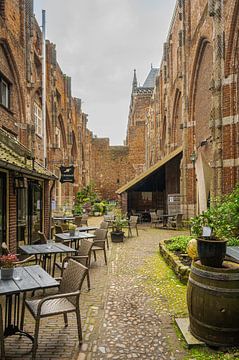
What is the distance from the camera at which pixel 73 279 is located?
12.8 ft

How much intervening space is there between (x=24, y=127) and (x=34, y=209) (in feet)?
15.5

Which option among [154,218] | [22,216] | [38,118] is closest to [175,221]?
[154,218]

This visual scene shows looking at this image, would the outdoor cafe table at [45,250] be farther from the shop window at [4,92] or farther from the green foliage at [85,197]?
the green foliage at [85,197]

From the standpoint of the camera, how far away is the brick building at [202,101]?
10.4 meters

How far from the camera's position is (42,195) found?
405 inches

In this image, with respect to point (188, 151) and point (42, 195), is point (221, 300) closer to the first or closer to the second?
point (42, 195)

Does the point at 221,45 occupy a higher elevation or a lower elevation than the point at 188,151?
higher

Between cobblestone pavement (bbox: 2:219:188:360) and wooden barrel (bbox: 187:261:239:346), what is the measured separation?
1.41 feet

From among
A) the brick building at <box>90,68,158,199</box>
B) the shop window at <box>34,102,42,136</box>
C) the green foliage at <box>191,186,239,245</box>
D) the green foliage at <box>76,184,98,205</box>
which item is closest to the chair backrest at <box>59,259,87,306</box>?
the green foliage at <box>191,186,239,245</box>

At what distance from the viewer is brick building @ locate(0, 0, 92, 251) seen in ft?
23.5

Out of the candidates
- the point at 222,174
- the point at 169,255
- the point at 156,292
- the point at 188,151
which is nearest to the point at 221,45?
the point at 222,174

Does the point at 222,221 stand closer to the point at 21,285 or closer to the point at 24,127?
the point at 21,285

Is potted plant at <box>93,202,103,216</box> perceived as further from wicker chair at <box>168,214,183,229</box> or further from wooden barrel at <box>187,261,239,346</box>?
wooden barrel at <box>187,261,239,346</box>

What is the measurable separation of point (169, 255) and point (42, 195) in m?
5.05
